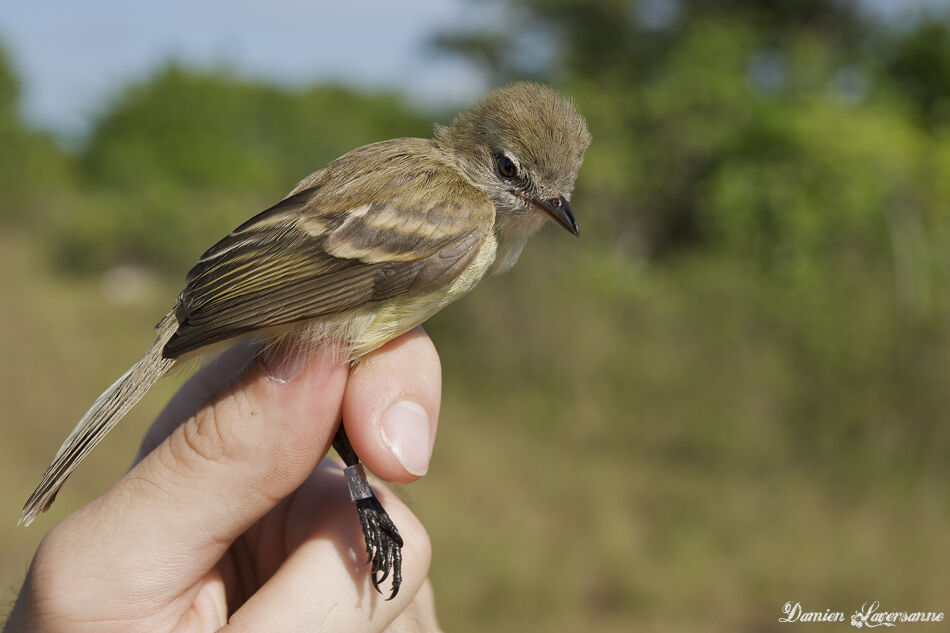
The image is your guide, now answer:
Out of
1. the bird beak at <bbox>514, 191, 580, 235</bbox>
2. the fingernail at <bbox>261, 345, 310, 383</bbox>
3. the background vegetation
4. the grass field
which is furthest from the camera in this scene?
the background vegetation

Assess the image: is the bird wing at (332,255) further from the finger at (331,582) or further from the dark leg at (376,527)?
the finger at (331,582)

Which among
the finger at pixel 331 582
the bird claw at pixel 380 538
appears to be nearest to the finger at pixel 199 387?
Result: the finger at pixel 331 582

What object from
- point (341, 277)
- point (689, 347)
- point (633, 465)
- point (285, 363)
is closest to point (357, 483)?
point (285, 363)

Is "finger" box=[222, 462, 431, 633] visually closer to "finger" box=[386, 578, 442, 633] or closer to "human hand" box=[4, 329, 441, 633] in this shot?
"human hand" box=[4, 329, 441, 633]

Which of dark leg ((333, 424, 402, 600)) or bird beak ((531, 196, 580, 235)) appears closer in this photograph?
dark leg ((333, 424, 402, 600))

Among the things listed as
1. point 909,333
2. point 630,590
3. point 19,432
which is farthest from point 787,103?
point 19,432

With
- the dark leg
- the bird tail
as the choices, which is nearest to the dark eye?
the dark leg

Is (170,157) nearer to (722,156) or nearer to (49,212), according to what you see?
(49,212)
